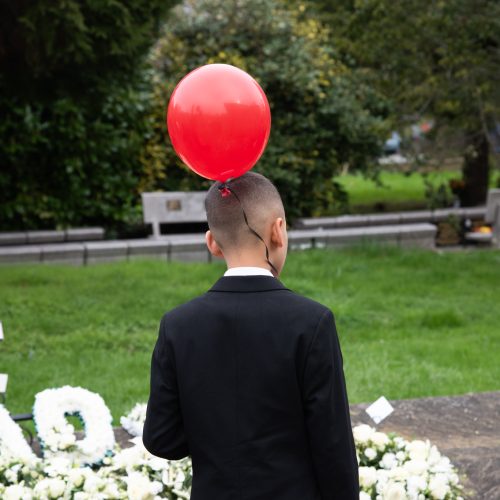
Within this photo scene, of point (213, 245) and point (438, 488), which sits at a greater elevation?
point (213, 245)

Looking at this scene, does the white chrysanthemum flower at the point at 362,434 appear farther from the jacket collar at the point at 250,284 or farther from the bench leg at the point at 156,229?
the bench leg at the point at 156,229

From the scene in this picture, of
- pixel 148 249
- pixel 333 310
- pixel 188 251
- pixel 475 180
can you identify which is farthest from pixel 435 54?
pixel 333 310

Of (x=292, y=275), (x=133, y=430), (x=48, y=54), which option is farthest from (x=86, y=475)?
(x=292, y=275)

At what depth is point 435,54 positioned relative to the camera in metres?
11.7

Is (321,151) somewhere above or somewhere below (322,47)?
below

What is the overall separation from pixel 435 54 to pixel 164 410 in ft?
33.8

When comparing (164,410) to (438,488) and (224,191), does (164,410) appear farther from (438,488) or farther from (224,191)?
(438,488)

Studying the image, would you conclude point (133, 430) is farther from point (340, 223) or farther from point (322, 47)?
point (322, 47)

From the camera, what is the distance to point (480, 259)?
10367mm

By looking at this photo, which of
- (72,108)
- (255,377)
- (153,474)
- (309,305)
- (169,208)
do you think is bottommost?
(153,474)

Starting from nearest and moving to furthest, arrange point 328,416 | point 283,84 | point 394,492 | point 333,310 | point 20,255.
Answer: point 328,416 < point 394,492 < point 333,310 < point 20,255 < point 283,84

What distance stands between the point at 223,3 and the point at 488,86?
4167 millimetres

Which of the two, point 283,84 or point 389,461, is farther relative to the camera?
point 283,84

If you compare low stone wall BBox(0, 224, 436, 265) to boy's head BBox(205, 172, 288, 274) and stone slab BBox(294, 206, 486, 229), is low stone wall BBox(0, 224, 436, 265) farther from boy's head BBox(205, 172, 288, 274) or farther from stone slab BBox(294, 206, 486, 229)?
boy's head BBox(205, 172, 288, 274)
